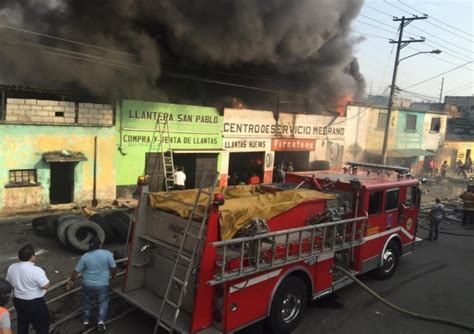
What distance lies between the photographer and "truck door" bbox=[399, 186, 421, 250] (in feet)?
28.5

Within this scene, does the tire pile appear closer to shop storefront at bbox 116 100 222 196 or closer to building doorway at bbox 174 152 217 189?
shop storefront at bbox 116 100 222 196

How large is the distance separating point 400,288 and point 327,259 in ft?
8.28

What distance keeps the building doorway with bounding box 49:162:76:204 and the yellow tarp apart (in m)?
8.52

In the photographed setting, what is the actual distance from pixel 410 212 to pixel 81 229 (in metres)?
7.22

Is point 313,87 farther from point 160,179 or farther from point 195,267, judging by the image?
point 195,267

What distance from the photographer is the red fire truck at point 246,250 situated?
5.05 m

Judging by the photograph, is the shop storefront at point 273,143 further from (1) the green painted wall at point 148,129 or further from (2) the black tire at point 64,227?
(2) the black tire at point 64,227

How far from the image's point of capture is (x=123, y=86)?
1522 cm

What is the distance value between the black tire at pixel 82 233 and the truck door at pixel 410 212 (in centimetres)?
644

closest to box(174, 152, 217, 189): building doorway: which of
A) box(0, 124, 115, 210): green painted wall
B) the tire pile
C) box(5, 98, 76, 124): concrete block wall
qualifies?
box(0, 124, 115, 210): green painted wall

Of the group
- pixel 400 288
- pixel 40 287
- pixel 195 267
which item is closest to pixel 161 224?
pixel 195 267

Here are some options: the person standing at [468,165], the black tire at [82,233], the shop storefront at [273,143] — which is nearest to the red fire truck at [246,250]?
the black tire at [82,233]

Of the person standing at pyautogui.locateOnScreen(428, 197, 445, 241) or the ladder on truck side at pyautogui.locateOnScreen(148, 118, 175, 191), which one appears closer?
the person standing at pyautogui.locateOnScreen(428, 197, 445, 241)

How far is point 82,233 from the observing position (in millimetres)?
9656
